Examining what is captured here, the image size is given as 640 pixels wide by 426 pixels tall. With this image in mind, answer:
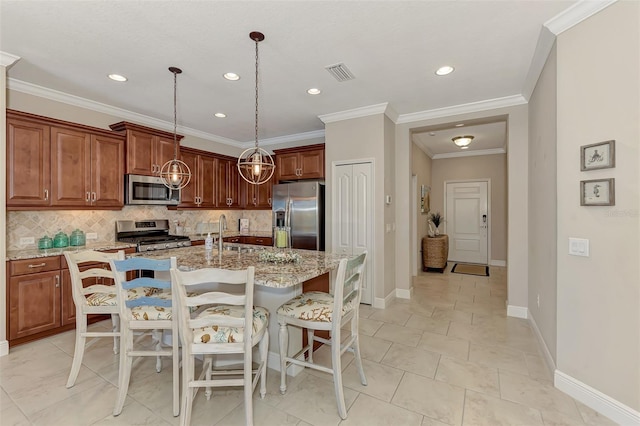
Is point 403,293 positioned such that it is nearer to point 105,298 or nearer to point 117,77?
point 105,298

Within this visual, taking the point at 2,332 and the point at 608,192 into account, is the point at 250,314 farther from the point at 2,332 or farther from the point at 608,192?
the point at 2,332

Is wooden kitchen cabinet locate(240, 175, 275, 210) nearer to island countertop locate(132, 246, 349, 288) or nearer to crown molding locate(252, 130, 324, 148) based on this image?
crown molding locate(252, 130, 324, 148)

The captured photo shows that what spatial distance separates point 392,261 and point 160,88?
3.81 metres

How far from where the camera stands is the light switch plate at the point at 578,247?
2.02 meters

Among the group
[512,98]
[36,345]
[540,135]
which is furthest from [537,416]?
[36,345]

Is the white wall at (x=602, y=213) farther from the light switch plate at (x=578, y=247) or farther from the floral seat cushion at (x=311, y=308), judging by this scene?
the floral seat cushion at (x=311, y=308)

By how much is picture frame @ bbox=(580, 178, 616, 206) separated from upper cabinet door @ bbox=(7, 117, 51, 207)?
5.01m

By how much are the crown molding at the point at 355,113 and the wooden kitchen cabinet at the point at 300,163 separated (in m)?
0.52

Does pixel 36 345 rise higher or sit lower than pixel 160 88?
lower

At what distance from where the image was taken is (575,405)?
79.2 inches

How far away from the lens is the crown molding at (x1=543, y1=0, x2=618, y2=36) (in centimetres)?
194

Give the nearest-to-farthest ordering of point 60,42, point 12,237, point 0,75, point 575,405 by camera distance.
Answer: point 575,405
point 60,42
point 0,75
point 12,237

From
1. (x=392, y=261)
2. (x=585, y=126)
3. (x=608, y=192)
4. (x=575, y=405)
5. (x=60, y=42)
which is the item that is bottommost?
(x=575, y=405)

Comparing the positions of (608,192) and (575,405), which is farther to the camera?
(575,405)
